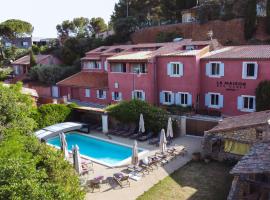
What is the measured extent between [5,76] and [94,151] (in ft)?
139

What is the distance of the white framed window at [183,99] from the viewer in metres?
32.3

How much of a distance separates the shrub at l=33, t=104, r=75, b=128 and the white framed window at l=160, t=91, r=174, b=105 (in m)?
10.6

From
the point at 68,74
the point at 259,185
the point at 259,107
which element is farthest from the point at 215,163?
the point at 68,74

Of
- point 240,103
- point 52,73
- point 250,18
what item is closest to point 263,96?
point 240,103

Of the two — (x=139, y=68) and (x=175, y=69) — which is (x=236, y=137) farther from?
(x=139, y=68)

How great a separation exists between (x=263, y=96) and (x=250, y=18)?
863 inches

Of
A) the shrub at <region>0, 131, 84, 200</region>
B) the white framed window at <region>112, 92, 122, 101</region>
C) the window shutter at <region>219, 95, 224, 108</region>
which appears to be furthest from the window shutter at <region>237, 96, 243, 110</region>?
the shrub at <region>0, 131, 84, 200</region>

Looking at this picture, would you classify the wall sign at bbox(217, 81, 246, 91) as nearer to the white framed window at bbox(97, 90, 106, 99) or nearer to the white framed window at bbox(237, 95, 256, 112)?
the white framed window at bbox(237, 95, 256, 112)

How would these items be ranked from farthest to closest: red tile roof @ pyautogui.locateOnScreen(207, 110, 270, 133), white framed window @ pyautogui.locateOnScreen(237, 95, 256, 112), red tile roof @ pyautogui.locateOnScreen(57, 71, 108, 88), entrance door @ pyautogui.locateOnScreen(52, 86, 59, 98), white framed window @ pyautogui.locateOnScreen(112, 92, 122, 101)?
entrance door @ pyautogui.locateOnScreen(52, 86, 59, 98), red tile roof @ pyautogui.locateOnScreen(57, 71, 108, 88), white framed window @ pyautogui.locateOnScreen(112, 92, 122, 101), white framed window @ pyautogui.locateOnScreen(237, 95, 256, 112), red tile roof @ pyautogui.locateOnScreen(207, 110, 270, 133)

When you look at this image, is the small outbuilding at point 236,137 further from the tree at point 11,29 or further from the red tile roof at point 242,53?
the tree at point 11,29

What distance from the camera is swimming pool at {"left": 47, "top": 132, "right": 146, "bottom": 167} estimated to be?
935 inches

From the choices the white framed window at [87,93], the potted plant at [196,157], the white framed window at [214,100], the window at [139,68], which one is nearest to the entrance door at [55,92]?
the white framed window at [87,93]

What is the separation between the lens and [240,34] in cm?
4766

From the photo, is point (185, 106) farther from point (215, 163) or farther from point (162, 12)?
point (162, 12)
